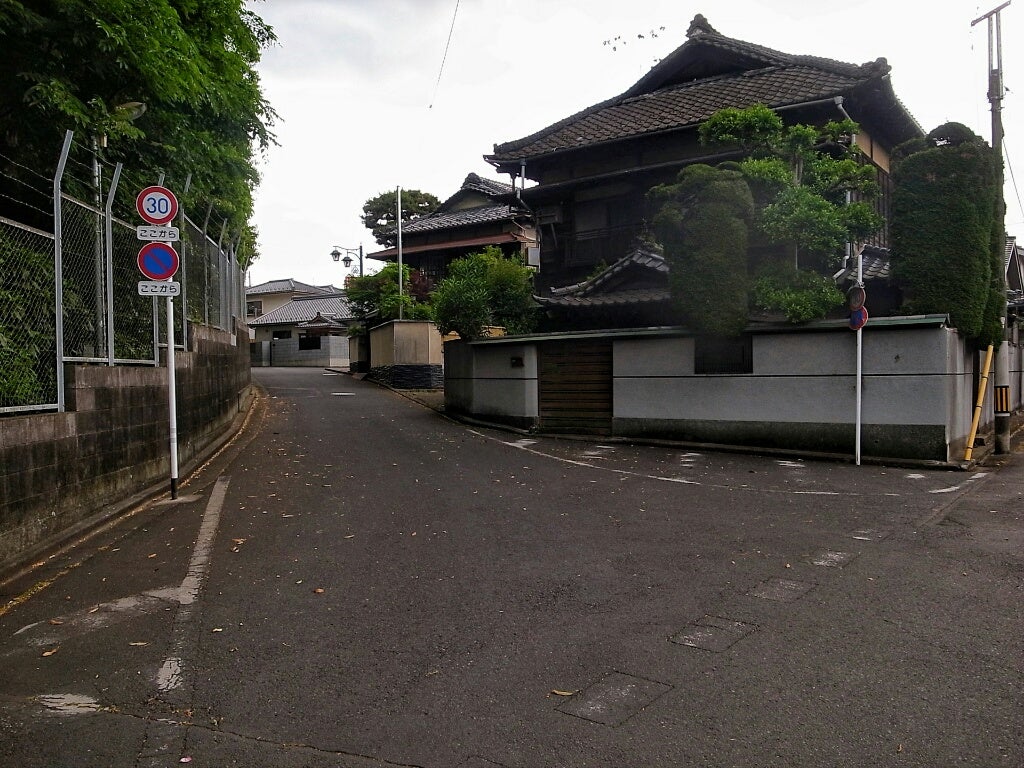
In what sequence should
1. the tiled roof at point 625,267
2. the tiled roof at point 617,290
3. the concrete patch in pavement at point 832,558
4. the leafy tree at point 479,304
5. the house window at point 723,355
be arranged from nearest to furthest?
1. the concrete patch in pavement at point 832,558
2. the house window at point 723,355
3. the tiled roof at point 617,290
4. the tiled roof at point 625,267
5. the leafy tree at point 479,304

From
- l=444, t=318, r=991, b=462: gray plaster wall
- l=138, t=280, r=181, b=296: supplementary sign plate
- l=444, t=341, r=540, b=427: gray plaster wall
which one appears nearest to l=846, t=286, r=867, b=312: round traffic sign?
l=444, t=318, r=991, b=462: gray plaster wall

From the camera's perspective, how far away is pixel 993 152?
40.6 feet

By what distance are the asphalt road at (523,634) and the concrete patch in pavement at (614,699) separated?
0.01 meters

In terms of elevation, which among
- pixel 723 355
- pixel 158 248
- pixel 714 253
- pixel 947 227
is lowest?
pixel 723 355

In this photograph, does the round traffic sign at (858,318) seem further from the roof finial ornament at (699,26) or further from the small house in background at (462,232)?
the small house in background at (462,232)

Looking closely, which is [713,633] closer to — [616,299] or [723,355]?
[723,355]

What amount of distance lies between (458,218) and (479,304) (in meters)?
18.8

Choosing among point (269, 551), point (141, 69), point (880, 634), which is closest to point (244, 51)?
point (141, 69)

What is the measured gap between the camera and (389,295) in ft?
96.5

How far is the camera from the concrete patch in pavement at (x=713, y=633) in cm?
406

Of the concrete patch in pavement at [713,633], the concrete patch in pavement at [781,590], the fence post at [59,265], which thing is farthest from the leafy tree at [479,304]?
the concrete patch in pavement at [713,633]

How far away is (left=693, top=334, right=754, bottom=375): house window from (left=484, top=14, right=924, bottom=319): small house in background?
4363 mm

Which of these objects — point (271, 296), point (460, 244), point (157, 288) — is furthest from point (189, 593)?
point (271, 296)

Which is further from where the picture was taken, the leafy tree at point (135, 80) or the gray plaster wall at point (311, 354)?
the gray plaster wall at point (311, 354)
